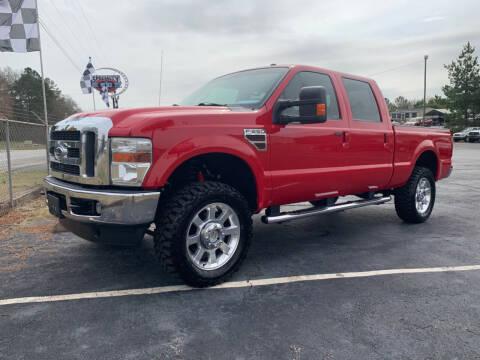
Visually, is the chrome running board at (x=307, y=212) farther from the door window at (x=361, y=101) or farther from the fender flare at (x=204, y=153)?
the door window at (x=361, y=101)

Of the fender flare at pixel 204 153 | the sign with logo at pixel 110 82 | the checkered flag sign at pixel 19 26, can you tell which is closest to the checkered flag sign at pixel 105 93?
the sign with logo at pixel 110 82

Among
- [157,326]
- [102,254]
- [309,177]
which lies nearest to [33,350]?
[157,326]

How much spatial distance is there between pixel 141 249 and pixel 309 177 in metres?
1.99

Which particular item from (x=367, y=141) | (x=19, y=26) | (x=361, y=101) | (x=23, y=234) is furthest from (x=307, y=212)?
(x=19, y=26)

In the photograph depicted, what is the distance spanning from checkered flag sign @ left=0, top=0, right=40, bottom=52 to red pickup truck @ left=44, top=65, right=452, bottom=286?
522 cm

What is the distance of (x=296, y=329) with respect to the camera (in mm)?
2422

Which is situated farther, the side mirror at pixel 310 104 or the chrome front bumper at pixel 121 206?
the side mirror at pixel 310 104

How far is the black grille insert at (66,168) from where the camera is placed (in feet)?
9.84

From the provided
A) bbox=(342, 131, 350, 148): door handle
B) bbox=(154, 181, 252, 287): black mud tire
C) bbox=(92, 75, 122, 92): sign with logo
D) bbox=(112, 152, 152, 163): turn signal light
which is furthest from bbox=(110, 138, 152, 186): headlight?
bbox=(92, 75, 122, 92): sign with logo

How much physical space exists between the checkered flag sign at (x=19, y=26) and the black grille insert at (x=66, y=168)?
5.55m

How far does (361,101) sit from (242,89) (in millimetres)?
1655

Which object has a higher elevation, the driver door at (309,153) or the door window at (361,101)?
the door window at (361,101)

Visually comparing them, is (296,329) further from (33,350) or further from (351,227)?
(351,227)

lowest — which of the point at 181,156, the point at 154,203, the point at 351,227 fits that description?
the point at 351,227
